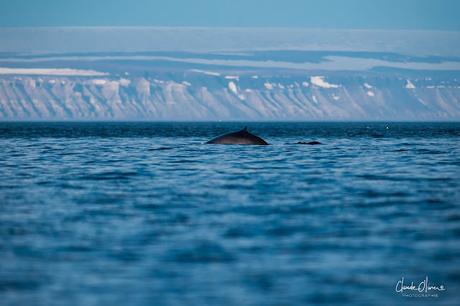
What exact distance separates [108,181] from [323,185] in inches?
319

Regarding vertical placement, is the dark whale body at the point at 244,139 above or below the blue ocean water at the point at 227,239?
below

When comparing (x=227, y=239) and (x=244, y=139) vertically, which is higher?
(x=227, y=239)

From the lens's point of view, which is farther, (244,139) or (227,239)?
(244,139)

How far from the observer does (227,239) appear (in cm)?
1977

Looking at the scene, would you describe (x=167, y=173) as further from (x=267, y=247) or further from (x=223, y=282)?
(x=223, y=282)

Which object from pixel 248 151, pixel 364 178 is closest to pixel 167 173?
pixel 364 178

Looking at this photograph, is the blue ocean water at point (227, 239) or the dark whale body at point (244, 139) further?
the dark whale body at point (244, 139)

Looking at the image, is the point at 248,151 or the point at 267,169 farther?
the point at 248,151

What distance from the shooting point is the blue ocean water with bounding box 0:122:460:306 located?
49.3 feet

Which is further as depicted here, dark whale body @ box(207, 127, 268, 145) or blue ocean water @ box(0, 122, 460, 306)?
dark whale body @ box(207, 127, 268, 145)

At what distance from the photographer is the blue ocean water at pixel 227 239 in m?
15.0

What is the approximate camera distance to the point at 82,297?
574 inches

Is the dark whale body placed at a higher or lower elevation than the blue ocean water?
lower

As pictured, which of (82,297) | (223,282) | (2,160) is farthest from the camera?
(2,160)
